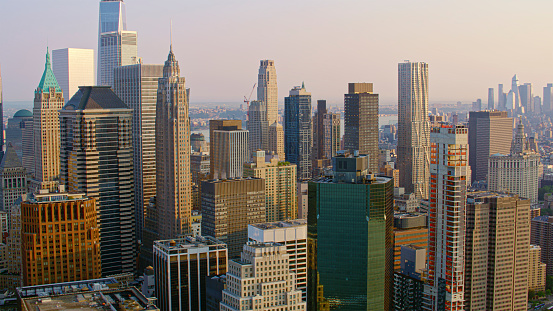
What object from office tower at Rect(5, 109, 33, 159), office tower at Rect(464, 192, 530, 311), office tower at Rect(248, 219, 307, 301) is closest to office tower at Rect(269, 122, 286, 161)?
office tower at Rect(5, 109, 33, 159)

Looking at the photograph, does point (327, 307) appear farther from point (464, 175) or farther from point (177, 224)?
point (177, 224)

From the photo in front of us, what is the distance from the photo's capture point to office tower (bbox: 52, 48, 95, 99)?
17688 centimetres

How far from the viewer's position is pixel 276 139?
566ft

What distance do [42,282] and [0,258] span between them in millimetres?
30277

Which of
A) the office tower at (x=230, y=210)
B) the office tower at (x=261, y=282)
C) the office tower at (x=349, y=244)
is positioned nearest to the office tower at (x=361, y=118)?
the office tower at (x=230, y=210)

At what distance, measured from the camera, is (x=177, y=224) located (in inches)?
3733

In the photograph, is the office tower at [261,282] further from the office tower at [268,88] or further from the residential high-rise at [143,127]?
the office tower at [268,88]

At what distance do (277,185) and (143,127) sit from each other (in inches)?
1002

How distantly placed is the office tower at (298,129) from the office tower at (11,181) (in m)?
64.2

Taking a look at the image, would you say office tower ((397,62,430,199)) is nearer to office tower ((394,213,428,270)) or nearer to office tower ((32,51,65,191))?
office tower ((394,213,428,270))

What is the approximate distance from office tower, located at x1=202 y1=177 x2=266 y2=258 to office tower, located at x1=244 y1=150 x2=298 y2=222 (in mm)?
20391

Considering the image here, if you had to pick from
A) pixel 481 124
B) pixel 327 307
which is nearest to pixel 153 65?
pixel 327 307

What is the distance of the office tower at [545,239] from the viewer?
10512 cm

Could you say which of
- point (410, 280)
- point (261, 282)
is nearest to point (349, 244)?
point (410, 280)
